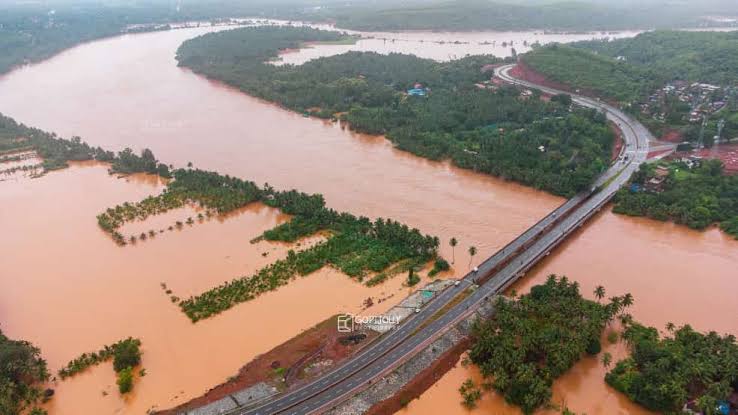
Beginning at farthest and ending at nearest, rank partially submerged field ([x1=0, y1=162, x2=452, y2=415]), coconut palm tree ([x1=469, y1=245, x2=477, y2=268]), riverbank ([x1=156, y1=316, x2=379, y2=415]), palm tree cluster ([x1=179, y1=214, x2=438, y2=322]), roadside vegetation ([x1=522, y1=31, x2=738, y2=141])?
roadside vegetation ([x1=522, y1=31, x2=738, y2=141]) < coconut palm tree ([x1=469, y1=245, x2=477, y2=268]) < palm tree cluster ([x1=179, y1=214, x2=438, y2=322]) < partially submerged field ([x1=0, y1=162, x2=452, y2=415]) < riverbank ([x1=156, y1=316, x2=379, y2=415])

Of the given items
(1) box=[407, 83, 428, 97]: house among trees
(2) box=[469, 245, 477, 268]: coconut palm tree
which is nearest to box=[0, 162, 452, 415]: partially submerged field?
(2) box=[469, 245, 477, 268]: coconut palm tree

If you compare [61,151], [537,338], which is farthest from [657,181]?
[61,151]

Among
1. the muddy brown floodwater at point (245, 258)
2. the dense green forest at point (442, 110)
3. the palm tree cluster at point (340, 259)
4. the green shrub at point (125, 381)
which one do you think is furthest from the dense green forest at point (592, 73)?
the green shrub at point (125, 381)

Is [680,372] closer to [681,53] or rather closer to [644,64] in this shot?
[644,64]

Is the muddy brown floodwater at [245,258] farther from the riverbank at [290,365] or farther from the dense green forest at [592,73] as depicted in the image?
the dense green forest at [592,73]

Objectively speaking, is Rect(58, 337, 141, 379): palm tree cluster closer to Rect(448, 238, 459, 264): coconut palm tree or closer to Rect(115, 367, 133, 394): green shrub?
Rect(115, 367, 133, 394): green shrub

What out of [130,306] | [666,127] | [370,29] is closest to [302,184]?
[130,306]
